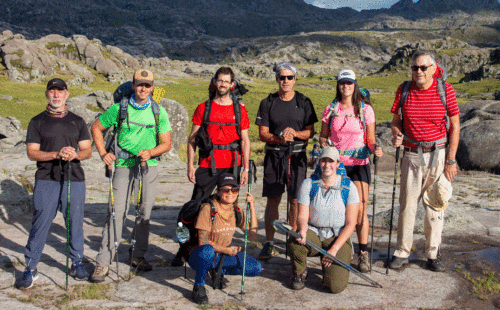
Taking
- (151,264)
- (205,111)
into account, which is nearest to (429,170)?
(205,111)

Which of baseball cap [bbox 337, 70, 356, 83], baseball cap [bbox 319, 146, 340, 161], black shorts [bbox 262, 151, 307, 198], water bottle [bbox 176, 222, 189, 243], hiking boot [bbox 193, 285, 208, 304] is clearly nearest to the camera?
hiking boot [bbox 193, 285, 208, 304]

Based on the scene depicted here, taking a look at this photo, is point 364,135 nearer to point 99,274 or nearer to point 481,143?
point 99,274

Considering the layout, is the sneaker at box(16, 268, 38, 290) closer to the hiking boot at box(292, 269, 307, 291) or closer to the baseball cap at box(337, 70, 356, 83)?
the hiking boot at box(292, 269, 307, 291)

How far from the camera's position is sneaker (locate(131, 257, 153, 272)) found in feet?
23.2

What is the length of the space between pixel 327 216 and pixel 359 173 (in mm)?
1129

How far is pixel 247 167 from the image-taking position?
7.25 metres

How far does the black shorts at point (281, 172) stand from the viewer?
25.0ft

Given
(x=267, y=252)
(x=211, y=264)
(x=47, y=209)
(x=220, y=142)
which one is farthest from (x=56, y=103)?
(x=267, y=252)

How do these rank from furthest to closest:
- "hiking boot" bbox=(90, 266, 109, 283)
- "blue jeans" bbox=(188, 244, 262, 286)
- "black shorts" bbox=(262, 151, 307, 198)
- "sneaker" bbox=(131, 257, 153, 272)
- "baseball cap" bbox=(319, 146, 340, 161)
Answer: "black shorts" bbox=(262, 151, 307, 198) < "sneaker" bbox=(131, 257, 153, 272) < "hiking boot" bbox=(90, 266, 109, 283) < "baseball cap" bbox=(319, 146, 340, 161) < "blue jeans" bbox=(188, 244, 262, 286)

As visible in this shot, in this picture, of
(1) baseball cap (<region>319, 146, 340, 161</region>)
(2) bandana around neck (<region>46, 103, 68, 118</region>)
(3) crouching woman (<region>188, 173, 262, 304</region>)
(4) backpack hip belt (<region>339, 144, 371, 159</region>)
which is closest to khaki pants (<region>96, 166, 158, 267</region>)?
(2) bandana around neck (<region>46, 103, 68, 118</region>)

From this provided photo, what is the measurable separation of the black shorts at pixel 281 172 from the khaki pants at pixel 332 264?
4.16 feet

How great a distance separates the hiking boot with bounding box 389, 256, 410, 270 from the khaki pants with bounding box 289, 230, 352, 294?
46.1 inches

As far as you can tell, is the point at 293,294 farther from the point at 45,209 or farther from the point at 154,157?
the point at 45,209

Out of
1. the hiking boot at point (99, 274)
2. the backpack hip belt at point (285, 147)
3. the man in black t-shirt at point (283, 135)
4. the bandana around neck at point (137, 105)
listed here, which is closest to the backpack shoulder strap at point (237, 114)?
the man in black t-shirt at point (283, 135)
